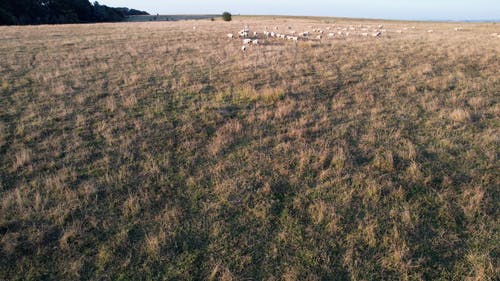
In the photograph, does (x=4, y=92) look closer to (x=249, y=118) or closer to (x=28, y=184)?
(x=28, y=184)

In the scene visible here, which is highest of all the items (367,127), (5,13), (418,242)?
(5,13)

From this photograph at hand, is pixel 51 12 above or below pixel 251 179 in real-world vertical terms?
above

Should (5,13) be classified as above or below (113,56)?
above

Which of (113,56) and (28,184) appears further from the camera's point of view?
(113,56)

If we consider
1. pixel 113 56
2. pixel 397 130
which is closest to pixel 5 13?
pixel 113 56

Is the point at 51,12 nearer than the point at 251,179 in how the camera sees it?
No
